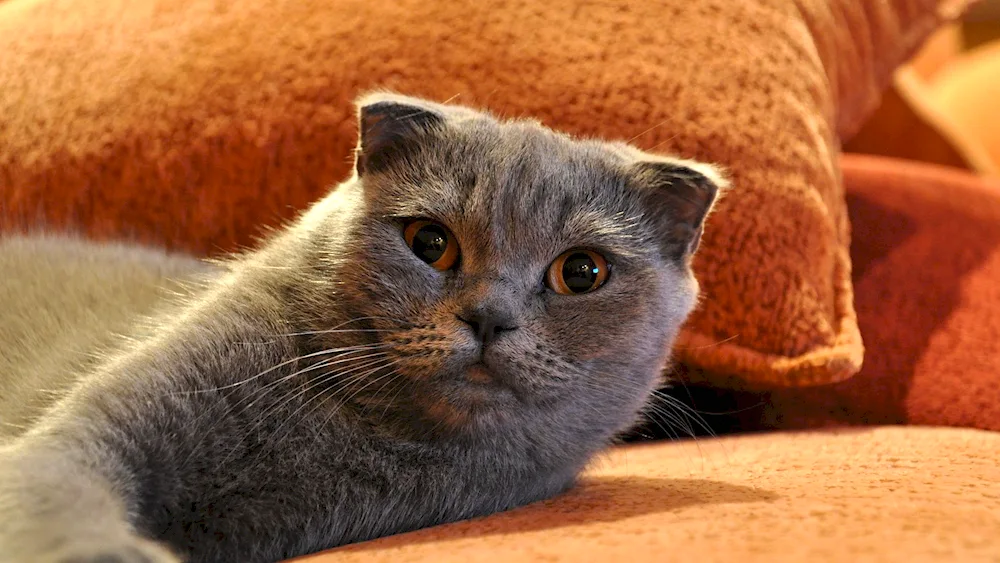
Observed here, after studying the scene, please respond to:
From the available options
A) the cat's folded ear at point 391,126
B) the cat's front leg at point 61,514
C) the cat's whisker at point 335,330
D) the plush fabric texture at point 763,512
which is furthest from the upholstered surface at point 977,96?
the cat's front leg at point 61,514

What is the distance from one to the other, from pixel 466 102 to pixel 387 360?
0.56 meters

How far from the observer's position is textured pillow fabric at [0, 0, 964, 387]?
1.28 metres

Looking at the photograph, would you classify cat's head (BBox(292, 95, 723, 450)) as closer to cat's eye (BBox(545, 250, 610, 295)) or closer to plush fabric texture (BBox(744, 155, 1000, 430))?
cat's eye (BBox(545, 250, 610, 295))

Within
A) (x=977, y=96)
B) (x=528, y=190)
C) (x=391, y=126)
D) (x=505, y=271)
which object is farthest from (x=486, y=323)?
(x=977, y=96)

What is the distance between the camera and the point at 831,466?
3.53 ft

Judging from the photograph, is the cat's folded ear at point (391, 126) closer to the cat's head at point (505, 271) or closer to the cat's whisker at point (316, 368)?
the cat's head at point (505, 271)

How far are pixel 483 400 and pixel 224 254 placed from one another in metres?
0.64

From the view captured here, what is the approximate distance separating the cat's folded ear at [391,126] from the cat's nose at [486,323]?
0.26 metres

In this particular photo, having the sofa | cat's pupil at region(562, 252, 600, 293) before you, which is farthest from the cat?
the sofa

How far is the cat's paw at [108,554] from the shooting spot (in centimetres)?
64

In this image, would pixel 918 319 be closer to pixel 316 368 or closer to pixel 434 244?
pixel 434 244

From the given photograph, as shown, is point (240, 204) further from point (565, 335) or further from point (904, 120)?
point (904, 120)

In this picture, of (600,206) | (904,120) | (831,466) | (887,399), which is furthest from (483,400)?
(904,120)

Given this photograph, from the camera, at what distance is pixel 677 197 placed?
3.57 ft
